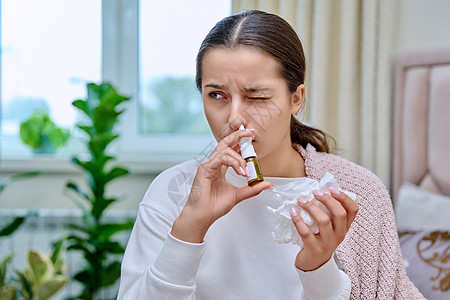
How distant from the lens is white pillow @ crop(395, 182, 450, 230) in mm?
1533

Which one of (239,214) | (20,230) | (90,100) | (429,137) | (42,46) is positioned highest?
(42,46)

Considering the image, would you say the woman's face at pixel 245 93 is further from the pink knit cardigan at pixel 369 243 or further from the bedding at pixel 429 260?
the bedding at pixel 429 260

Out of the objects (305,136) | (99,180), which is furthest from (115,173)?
(305,136)

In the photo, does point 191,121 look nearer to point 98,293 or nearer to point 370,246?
point 98,293

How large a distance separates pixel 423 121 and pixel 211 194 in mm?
1144

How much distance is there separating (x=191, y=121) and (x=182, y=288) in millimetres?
1565

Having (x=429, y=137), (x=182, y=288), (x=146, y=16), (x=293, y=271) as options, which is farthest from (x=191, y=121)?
(x=182, y=288)

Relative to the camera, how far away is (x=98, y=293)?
213 cm

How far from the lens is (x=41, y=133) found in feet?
7.45

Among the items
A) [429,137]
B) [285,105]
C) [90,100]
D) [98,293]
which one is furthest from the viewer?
[98,293]

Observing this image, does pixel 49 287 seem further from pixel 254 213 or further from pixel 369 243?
pixel 369 243

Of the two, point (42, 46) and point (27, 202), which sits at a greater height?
point (42, 46)

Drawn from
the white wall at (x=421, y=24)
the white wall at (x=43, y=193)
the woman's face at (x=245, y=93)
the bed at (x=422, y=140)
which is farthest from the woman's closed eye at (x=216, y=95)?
the white wall at (x=43, y=193)

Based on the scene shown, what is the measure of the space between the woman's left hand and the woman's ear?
0.24 meters
